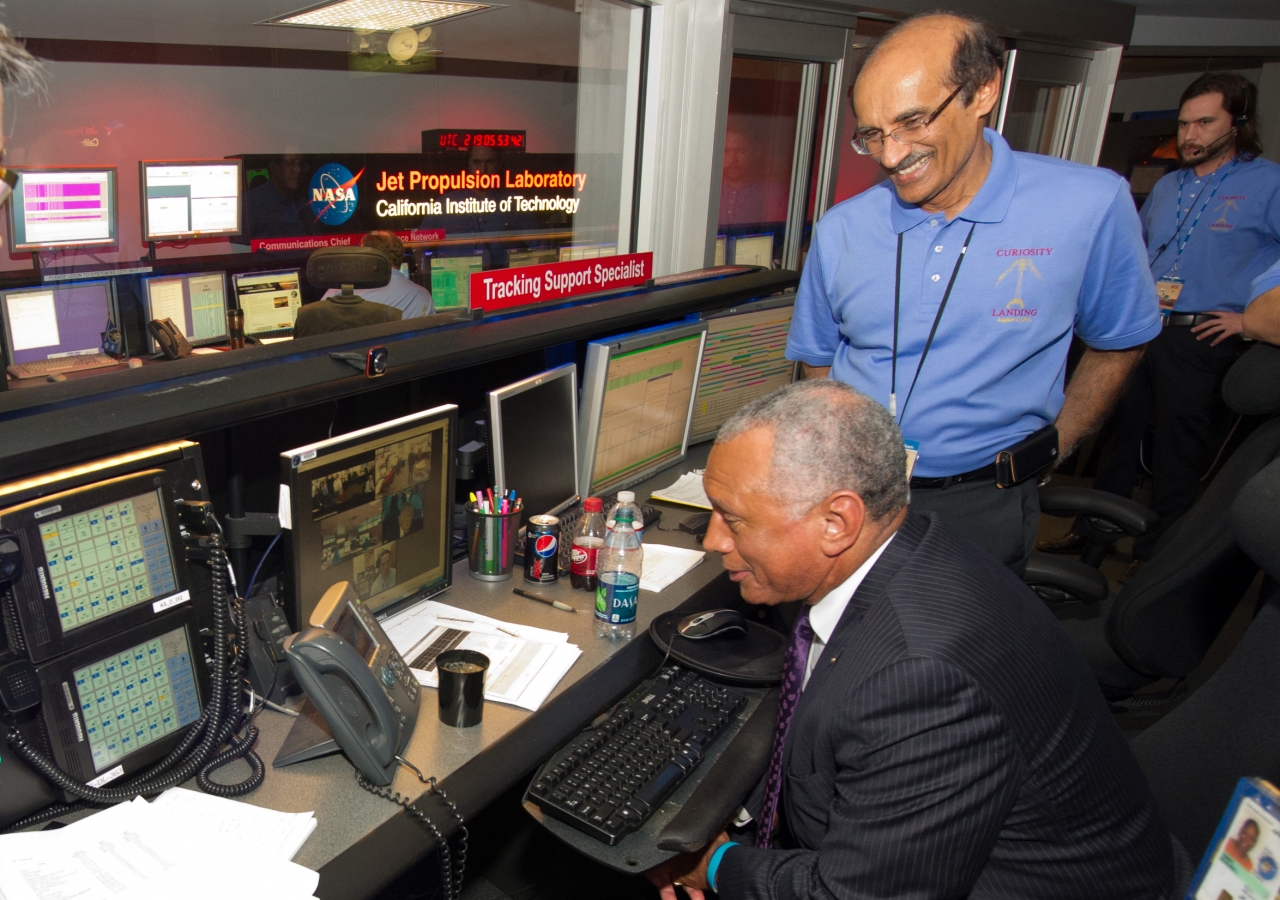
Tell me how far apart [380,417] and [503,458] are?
0.28 metres

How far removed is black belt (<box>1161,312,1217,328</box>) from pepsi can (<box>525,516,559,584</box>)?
10.5 ft

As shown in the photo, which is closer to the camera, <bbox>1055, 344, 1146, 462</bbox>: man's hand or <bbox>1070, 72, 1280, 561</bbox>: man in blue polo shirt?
<bbox>1055, 344, 1146, 462</bbox>: man's hand

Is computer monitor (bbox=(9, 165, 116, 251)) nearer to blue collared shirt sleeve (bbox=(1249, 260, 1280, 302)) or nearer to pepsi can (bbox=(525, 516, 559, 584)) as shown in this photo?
pepsi can (bbox=(525, 516, 559, 584))

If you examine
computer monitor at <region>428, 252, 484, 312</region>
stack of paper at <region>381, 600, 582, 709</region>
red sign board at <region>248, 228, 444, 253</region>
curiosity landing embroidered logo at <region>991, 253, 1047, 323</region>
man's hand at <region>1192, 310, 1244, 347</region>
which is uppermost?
curiosity landing embroidered logo at <region>991, 253, 1047, 323</region>

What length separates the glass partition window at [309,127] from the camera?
5.12m

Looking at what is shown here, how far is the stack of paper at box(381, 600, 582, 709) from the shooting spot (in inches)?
60.6

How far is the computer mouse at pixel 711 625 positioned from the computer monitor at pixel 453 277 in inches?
146

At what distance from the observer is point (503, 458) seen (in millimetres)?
1951

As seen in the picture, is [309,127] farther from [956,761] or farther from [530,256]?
[956,761]

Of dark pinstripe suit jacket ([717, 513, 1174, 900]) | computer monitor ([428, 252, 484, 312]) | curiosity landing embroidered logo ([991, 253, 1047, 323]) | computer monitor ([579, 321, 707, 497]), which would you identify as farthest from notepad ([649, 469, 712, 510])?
computer monitor ([428, 252, 484, 312])

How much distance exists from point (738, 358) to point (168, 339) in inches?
116

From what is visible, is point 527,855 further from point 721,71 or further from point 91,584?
point 721,71

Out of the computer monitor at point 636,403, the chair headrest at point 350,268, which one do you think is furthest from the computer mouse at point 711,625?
the chair headrest at point 350,268

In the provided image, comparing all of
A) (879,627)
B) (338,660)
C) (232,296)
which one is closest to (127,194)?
(232,296)
